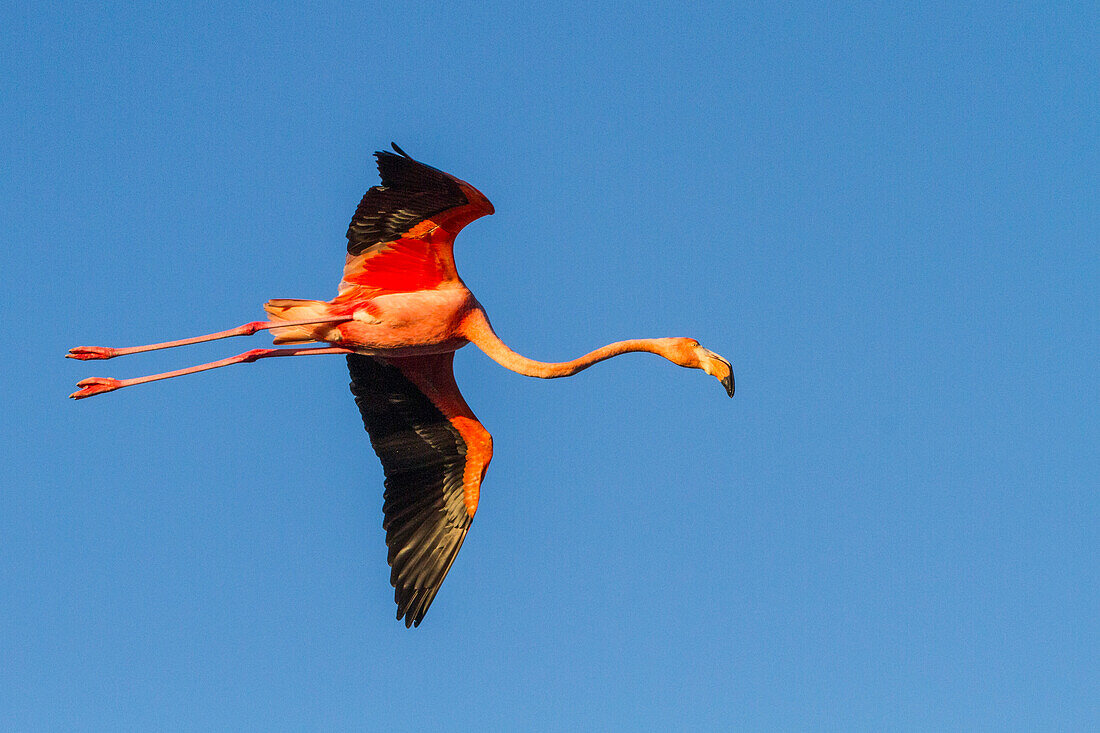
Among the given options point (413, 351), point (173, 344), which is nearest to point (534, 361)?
point (413, 351)

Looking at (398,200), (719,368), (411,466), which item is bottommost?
(411,466)

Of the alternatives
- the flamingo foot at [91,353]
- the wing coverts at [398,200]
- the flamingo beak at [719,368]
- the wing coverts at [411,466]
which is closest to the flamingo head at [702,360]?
the flamingo beak at [719,368]

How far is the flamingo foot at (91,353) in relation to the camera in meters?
18.4

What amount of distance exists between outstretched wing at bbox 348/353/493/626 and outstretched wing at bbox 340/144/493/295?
4.21ft

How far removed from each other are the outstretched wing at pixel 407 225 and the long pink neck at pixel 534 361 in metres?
0.64

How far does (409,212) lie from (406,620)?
15.5 ft

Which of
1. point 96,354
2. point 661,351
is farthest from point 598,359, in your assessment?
point 96,354

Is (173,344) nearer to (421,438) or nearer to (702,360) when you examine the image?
(421,438)

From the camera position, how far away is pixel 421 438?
19.2 m

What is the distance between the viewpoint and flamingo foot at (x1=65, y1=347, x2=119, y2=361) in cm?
1844

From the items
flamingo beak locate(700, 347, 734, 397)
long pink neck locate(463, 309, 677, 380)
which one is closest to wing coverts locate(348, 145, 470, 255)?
long pink neck locate(463, 309, 677, 380)

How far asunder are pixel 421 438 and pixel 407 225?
293 cm

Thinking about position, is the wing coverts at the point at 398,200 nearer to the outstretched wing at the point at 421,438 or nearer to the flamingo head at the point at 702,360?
the outstretched wing at the point at 421,438

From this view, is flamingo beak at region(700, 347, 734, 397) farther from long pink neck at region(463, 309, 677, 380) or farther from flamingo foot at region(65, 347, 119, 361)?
flamingo foot at region(65, 347, 119, 361)
